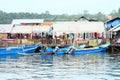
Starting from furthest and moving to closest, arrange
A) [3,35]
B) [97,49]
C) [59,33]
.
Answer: [3,35]
[59,33]
[97,49]

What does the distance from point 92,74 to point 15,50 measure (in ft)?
78.0

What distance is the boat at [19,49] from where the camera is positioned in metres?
52.1

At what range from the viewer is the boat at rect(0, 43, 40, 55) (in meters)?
52.1

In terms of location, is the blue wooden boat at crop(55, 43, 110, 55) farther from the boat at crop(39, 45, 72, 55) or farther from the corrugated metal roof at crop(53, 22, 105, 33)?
the corrugated metal roof at crop(53, 22, 105, 33)

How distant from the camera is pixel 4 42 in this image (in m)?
58.9

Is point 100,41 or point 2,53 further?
point 100,41

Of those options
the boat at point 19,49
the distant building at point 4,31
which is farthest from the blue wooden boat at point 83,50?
the distant building at point 4,31

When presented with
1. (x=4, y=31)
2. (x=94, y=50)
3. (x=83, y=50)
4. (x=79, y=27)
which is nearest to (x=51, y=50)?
(x=83, y=50)

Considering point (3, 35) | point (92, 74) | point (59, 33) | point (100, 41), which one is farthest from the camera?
point (3, 35)

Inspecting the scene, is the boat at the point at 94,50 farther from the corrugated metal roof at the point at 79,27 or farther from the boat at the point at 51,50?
the corrugated metal roof at the point at 79,27

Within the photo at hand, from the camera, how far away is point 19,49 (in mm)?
53531

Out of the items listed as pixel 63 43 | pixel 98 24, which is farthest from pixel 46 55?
pixel 98 24

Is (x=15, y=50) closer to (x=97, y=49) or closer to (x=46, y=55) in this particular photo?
(x=46, y=55)

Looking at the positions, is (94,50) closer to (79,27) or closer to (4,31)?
(79,27)
